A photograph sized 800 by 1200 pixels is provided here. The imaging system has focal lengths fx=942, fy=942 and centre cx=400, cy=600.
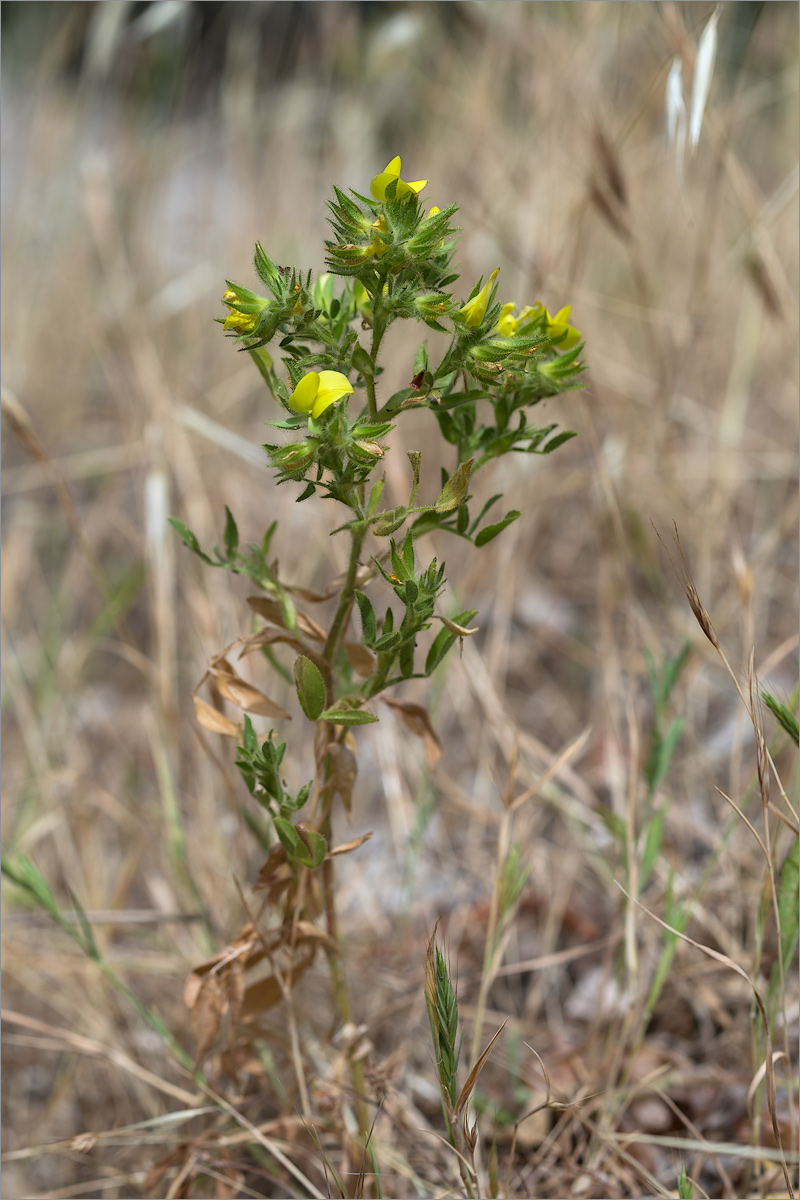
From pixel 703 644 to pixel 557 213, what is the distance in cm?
107

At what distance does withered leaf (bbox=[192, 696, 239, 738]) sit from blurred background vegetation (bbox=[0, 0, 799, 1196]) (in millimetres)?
257

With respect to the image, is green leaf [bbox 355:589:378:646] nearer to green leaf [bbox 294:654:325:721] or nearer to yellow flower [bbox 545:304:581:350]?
green leaf [bbox 294:654:325:721]

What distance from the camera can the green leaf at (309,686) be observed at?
88cm

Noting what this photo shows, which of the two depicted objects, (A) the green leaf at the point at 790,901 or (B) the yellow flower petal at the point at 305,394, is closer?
(B) the yellow flower petal at the point at 305,394

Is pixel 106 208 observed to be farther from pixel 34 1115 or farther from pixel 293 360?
pixel 34 1115

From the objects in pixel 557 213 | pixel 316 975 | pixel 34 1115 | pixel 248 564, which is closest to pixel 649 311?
pixel 557 213

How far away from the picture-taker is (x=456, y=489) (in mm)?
855

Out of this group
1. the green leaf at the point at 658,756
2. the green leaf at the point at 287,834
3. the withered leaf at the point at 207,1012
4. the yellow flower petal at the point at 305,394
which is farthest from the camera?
the green leaf at the point at 658,756

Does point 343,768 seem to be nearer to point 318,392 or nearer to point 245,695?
point 245,695

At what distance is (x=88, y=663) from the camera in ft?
7.06

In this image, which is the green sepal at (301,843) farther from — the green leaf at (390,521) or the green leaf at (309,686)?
the green leaf at (390,521)

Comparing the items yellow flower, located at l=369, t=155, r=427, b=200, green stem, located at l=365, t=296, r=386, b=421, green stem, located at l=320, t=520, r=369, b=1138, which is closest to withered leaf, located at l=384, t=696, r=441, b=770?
green stem, located at l=320, t=520, r=369, b=1138

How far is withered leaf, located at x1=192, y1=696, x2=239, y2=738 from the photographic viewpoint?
98cm

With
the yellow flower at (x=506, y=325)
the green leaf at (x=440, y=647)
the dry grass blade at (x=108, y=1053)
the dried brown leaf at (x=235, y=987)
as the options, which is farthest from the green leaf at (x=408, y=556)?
the dry grass blade at (x=108, y=1053)
